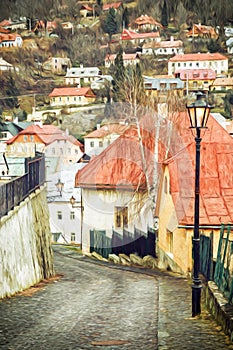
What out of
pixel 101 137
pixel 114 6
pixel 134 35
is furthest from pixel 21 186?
pixel 114 6

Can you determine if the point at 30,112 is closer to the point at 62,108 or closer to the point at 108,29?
the point at 62,108

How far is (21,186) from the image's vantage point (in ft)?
23.6

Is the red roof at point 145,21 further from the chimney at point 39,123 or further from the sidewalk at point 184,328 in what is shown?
the sidewalk at point 184,328

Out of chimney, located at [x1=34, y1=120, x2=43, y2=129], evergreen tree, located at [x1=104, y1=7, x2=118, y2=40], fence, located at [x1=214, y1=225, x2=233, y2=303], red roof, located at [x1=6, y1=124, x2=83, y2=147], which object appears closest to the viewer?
fence, located at [x1=214, y1=225, x2=233, y2=303]

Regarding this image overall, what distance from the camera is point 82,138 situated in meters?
17.3

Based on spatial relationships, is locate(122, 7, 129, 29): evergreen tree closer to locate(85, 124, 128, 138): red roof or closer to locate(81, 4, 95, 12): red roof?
locate(81, 4, 95, 12): red roof

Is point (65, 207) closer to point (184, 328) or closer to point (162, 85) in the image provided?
point (162, 85)

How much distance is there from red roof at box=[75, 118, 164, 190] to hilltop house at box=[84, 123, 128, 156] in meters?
1.11

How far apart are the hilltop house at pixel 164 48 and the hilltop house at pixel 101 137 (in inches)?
234

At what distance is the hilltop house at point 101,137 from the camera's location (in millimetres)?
15133

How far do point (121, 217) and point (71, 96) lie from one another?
8611mm

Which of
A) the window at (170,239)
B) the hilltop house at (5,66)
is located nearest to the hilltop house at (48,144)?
the hilltop house at (5,66)

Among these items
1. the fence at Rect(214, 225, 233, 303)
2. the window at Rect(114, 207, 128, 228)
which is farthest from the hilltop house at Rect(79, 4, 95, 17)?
the fence at Rect(214, 225, 233, 303)

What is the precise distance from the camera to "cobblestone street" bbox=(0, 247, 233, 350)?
377 centimetres
